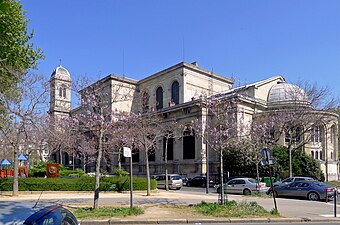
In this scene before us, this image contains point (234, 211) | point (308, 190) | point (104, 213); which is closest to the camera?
point (104, 213)

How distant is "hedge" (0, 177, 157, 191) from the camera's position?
24.7 metres

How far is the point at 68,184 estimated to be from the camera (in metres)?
26.0

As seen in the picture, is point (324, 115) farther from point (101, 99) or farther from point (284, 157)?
point (101, 99)

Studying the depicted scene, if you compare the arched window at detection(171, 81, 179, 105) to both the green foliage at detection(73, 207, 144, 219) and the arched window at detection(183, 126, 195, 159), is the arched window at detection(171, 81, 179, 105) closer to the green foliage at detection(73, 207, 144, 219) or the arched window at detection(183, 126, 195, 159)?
the arched window at detection(183, 126, 195, 159)

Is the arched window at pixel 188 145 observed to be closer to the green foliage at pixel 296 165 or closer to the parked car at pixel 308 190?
the green foliage at pixel 296 165

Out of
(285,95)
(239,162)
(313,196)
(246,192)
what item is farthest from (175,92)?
(313,196)

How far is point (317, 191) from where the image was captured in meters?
23.8

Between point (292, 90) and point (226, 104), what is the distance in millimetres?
26686

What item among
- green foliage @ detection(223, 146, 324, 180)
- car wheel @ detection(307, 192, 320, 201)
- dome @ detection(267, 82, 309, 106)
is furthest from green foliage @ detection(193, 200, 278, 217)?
dome @ detection(267, 82, 309, 106)

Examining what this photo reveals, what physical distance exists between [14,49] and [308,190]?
20602 millimetres

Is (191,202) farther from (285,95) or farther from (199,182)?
(285,95)

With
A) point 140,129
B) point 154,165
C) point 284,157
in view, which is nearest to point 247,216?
point 140,129

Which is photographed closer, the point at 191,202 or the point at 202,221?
the point at 202,221

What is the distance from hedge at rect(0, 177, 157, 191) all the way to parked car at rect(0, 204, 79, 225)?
2197 centimetres
